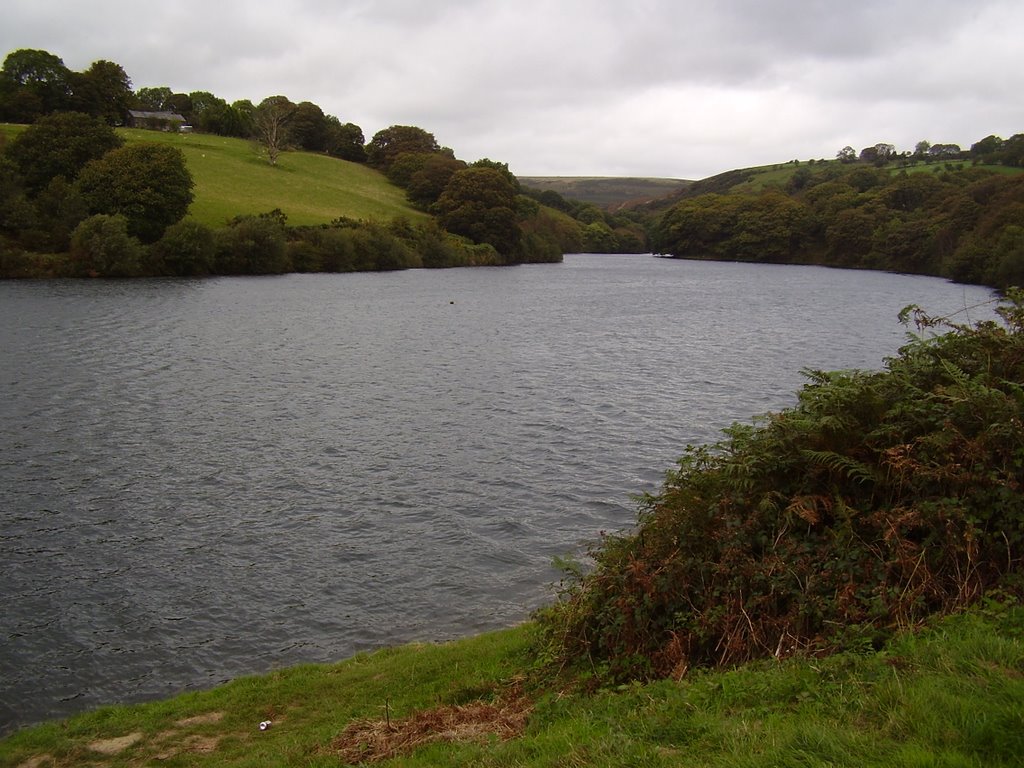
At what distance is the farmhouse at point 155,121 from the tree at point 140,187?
203 ft

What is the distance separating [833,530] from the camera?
902cm

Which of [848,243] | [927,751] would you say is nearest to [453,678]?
[927,751]

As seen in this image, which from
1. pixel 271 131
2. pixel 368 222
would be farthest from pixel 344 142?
pixel 368 222

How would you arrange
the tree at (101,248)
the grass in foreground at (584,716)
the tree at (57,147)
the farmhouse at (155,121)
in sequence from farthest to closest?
the farmhouse at (155,121), the tree at (57,147), the tree at (101,248), the grass in foreground at (584,716)

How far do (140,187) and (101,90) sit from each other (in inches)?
1921

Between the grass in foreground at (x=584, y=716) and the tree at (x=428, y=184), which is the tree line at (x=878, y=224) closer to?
the tree at (x=428, y=184)

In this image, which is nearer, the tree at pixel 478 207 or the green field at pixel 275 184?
the green field at pixel 275 184

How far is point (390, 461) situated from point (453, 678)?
13.8m

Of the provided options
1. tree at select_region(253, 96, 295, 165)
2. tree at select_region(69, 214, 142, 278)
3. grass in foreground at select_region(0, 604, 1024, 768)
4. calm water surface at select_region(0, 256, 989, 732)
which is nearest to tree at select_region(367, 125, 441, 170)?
tree at select_region(253, 96, 295, 165)

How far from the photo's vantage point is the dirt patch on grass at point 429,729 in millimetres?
8312

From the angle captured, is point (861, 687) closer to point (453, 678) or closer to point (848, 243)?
point (453, 678)

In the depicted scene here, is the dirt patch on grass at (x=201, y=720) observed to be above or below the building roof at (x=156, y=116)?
below

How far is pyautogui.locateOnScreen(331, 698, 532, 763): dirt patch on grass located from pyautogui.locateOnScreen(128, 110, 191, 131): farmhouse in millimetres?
150540

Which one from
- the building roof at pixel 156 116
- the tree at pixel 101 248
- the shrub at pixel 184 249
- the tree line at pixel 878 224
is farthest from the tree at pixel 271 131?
the tree line at pixel 878 224
